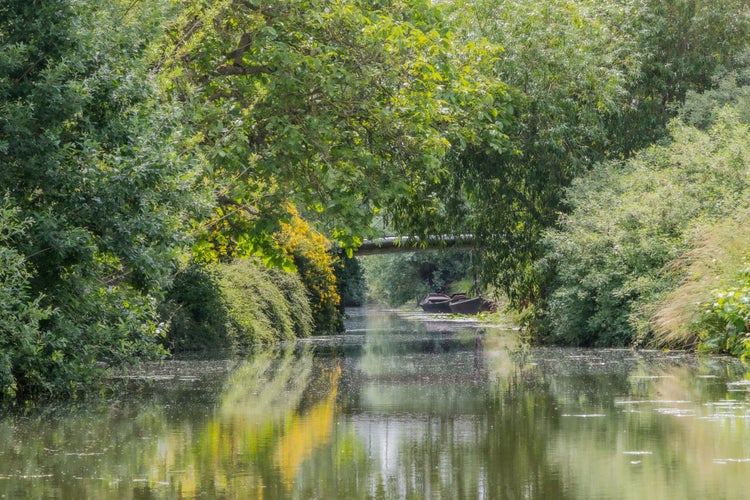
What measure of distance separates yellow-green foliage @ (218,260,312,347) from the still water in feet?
38.9

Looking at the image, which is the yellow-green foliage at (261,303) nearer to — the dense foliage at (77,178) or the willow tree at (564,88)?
the willow tree at (564,88)

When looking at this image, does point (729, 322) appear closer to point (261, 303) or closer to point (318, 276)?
point (261, 303)

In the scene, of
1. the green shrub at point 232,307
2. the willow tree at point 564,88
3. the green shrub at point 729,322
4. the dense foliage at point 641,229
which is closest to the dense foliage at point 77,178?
the green shrub at point 729,322

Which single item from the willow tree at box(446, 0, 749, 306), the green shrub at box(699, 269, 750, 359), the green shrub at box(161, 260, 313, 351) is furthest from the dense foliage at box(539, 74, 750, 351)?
the green shrub at box(161, 260, 313, 351)

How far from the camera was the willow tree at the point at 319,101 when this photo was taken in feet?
62.3

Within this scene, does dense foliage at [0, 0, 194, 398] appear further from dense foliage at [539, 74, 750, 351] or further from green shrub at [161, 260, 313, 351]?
dense foliage at [539, 74, 750, 351]

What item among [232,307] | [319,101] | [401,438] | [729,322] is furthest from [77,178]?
[232,307]

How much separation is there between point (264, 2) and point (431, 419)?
1090 cm

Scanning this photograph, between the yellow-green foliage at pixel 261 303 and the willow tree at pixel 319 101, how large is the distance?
26.3 feet

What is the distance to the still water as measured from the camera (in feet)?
22.7

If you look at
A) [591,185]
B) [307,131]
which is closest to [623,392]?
[307,131]

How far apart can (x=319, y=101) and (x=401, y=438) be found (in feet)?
37.8

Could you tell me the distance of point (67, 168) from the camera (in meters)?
12.4

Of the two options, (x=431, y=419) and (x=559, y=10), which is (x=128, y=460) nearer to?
(x=431, y=419)
